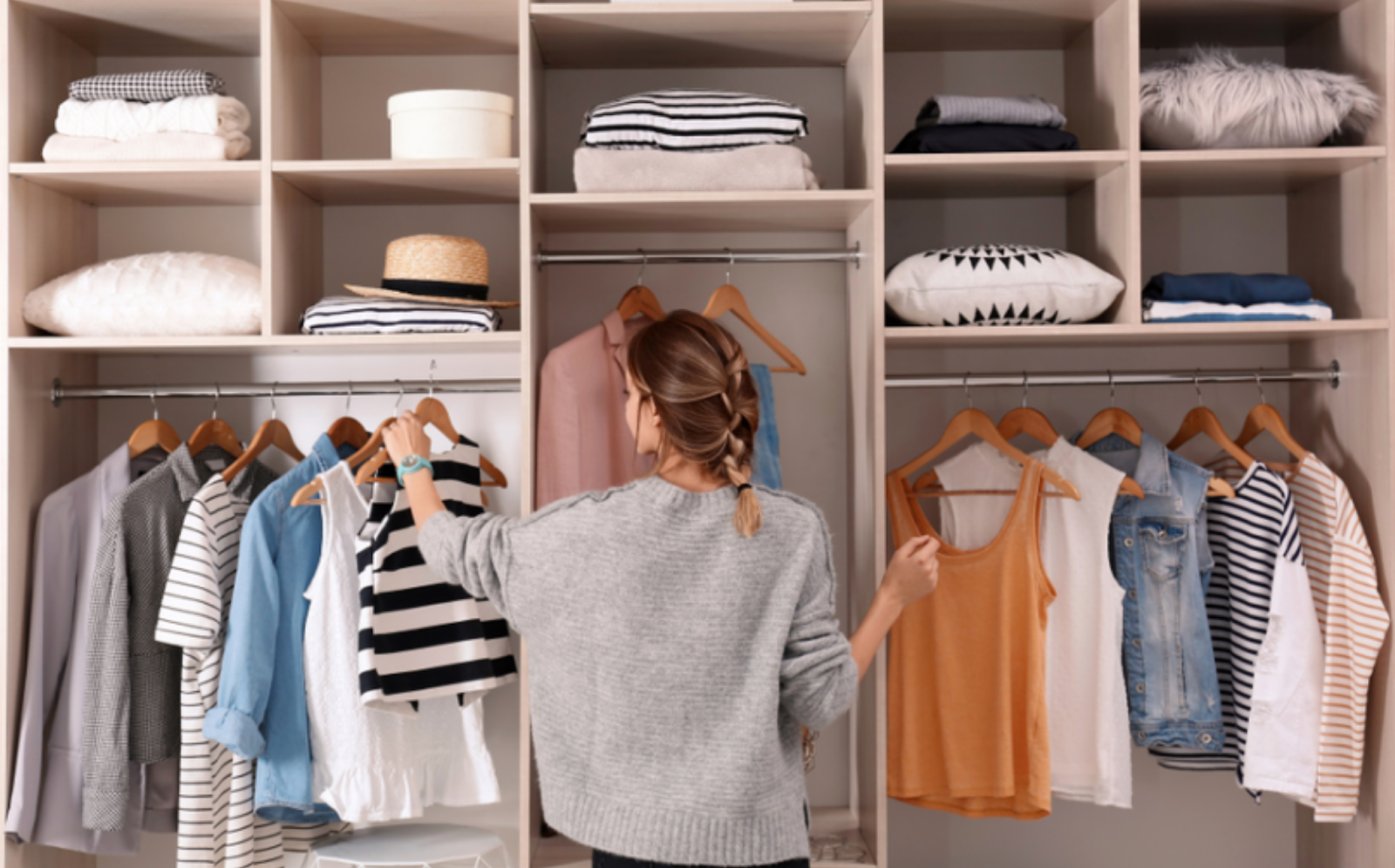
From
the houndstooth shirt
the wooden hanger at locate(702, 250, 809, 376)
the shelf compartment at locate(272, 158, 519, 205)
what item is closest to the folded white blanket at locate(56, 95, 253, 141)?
the shelf compartment at locate(272, 158, 519, 205)

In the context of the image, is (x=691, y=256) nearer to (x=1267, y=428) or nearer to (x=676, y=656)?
(x=676, y=656)

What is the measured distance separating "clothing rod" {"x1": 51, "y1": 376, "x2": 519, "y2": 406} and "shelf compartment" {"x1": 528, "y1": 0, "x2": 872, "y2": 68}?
Answer: 767 millimetres

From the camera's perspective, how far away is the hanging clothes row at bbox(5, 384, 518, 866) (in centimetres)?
193

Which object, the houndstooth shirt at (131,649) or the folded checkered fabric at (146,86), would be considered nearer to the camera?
the houndstooth shirt at (131,649)

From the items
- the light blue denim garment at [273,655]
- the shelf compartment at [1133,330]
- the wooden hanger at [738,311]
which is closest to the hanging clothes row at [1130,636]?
the shelf compartment at [1133,330]

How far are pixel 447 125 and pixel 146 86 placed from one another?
2.13 ft

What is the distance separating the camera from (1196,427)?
7.31 feet

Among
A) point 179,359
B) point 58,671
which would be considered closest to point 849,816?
point 58,671

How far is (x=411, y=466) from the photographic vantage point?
68.8 inches

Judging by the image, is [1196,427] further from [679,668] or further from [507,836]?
[507,836]

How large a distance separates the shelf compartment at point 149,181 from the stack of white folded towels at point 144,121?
0.10 ft

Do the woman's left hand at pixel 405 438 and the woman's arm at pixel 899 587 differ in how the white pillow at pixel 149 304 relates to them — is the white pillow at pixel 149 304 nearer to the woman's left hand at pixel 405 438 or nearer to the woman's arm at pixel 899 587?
the woman's left hand at pixel 405 438

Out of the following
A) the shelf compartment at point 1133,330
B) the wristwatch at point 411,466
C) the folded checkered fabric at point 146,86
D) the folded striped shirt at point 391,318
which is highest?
the folded checkered fabric at point 146,86

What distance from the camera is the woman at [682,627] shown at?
1.41 metres
